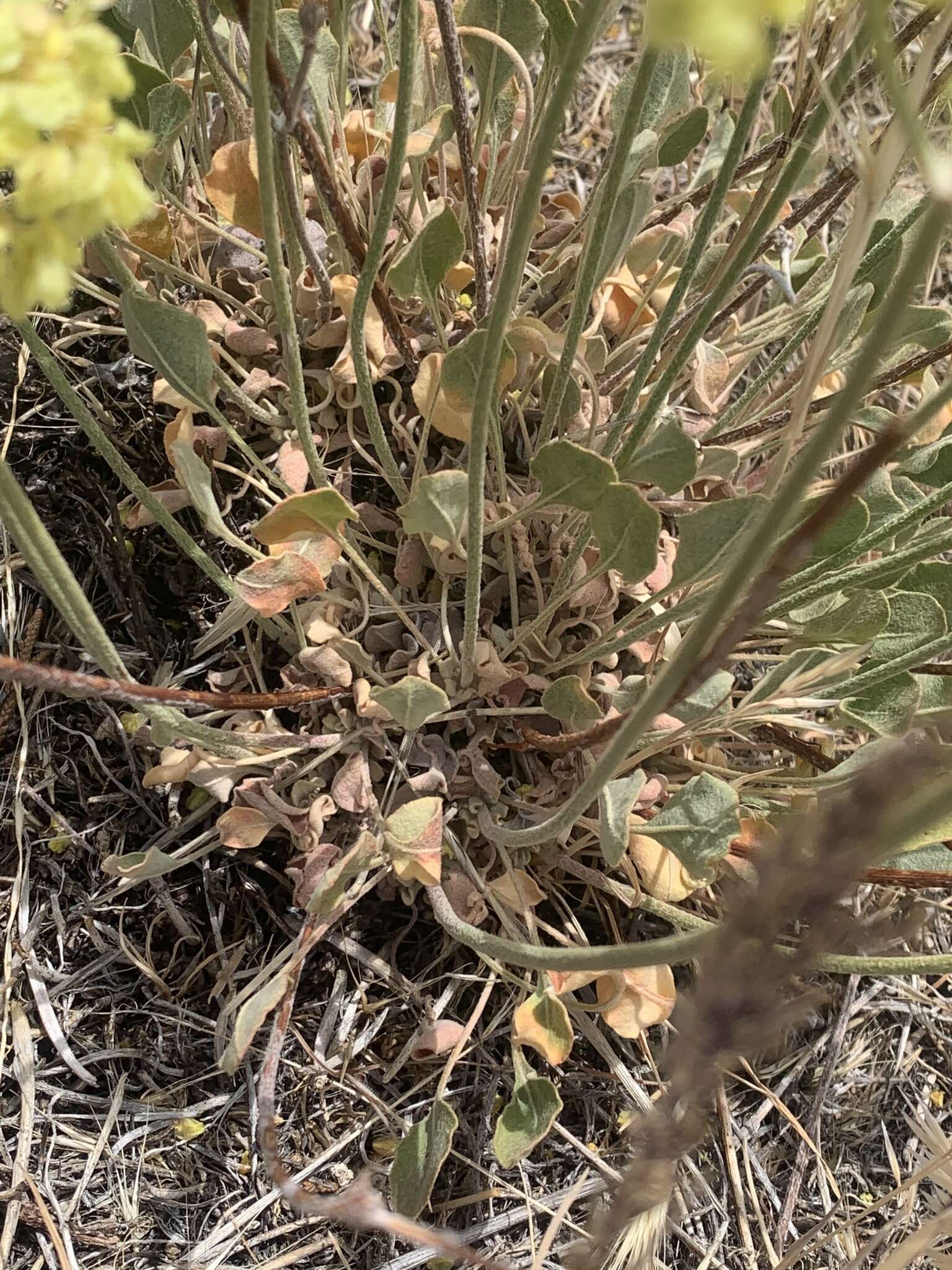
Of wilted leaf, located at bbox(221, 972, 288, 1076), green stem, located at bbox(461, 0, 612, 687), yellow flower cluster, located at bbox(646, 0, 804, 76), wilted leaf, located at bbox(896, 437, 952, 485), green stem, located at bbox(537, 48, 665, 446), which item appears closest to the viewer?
yellow flower cluster, located at bbox(646, 0, 804, 76)

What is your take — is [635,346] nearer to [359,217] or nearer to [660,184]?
[359,217]

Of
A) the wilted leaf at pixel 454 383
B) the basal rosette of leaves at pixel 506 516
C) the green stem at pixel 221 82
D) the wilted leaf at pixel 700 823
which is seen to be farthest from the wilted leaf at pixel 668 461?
the green stem at pixel 221 82

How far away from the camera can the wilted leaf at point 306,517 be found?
0.59 m

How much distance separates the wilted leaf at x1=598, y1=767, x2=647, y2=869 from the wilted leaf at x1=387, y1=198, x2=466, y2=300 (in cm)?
39

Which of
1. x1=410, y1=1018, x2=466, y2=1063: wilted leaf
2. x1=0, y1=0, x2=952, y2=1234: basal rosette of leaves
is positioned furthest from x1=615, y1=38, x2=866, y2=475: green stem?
x1=410, y1=1018, x2=466, y2=1063: wilted leaf

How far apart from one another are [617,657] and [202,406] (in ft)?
1.37

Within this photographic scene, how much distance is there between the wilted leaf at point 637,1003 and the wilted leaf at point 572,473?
14.6 inches

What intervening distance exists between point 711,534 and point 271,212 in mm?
330

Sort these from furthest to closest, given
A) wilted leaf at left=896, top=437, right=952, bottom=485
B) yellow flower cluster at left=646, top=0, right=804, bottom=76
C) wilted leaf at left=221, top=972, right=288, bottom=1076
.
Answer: wilted leaf at left=896, top=437, right=952, bottom=485 < wilted leaf at left=221, top=972, right=288, bottom=1076 < yellow flower cluster at left=646, top=0, right=804, bottom=76

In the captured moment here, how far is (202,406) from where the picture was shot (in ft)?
2.19

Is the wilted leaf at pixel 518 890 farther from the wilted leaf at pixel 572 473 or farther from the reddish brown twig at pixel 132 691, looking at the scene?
the wilted leaf at pixel 572 473

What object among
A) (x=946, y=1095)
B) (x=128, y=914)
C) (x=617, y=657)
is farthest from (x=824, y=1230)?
(x=128, y=914)

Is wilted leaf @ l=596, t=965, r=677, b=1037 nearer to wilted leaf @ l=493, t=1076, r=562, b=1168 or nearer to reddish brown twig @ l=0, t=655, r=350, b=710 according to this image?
wilted leaf @ l=493, t=1076, r=562, b=1168

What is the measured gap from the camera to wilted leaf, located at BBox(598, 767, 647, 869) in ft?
2.05
